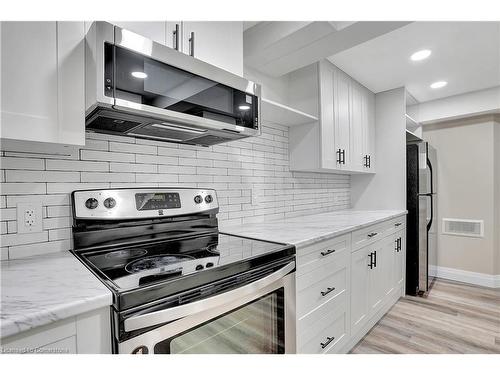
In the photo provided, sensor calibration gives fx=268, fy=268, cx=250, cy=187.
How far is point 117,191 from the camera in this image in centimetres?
134

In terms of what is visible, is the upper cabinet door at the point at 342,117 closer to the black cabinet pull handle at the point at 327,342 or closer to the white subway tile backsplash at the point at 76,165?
the black cabinet pull handle at the point at 327,342

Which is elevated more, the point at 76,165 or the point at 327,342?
the point at 76,165

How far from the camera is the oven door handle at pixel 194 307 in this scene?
755mm

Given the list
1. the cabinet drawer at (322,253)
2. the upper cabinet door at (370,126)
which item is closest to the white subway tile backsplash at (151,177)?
the cabinet drawer at (322,253)

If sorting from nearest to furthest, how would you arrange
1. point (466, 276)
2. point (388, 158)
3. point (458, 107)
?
1. point (388, 158)
2. point (458, 107)
3. point (466, 276)

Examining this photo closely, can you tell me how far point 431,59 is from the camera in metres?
2.37

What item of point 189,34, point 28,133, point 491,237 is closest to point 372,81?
point 189,34

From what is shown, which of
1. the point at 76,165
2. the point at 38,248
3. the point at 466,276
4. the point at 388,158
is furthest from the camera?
the point at 466,276

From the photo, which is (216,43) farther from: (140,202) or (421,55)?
(421,55)

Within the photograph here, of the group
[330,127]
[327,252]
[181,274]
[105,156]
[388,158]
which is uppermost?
[330,127]

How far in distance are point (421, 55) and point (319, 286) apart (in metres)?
2.13

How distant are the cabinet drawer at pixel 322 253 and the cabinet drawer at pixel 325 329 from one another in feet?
0.86

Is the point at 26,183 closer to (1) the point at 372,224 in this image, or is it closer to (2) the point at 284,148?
(2) the point at 284,148

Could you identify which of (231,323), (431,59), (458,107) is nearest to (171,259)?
(231,323)
